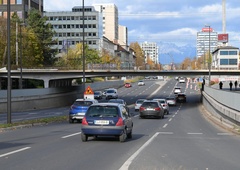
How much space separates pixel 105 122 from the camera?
17547 millimetres

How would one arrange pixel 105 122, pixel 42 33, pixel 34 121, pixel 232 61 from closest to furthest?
pixel 105 122
pixel 34 121
pixel 42 33
pixel 232 61

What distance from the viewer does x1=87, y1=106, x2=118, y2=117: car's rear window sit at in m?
17.8

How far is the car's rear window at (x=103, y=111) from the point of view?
58.5 ft

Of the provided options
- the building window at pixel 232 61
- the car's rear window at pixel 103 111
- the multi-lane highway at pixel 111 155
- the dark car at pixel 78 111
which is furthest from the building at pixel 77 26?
the multi-lane highway at pixel 111 155

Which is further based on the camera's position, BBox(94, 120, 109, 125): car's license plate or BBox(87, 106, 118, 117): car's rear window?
BBox(87, 106, 118, 117): car's rear window

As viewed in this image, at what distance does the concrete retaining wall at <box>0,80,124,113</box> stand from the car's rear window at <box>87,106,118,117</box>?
36852 mm

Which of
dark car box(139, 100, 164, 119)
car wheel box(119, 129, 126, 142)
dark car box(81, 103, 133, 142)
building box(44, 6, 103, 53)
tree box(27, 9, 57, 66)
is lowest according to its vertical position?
dark car box(139, 100, 164, 119)

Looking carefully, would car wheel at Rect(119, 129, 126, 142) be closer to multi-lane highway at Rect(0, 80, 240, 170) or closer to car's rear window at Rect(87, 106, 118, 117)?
multi-lane highway at Rect(0, 80, 240, 170)

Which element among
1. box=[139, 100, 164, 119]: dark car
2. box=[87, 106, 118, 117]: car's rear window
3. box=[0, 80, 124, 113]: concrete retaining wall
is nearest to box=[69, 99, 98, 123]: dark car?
box=[139, 100, 164, 119]: dark car

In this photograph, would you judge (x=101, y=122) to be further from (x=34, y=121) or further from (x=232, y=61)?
(x=232, y=61)

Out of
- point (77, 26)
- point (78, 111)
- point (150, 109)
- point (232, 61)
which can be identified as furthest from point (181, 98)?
point (77, 26)

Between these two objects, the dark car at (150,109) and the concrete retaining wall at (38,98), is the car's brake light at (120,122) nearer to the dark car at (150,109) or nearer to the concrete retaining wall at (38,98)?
the dark car at (150,109)

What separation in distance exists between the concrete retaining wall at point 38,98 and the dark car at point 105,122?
37007mm

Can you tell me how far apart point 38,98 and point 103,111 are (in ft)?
153
